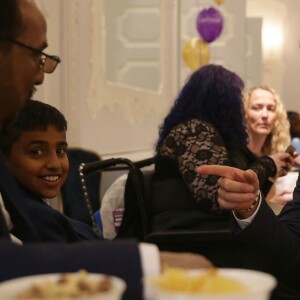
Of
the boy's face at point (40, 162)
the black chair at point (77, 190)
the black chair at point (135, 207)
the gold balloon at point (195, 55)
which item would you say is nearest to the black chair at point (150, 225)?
the black chair at point (135, 207)

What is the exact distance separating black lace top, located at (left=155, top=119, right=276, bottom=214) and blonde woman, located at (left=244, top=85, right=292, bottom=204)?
1.71 meters

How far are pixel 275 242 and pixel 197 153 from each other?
4.64 feet

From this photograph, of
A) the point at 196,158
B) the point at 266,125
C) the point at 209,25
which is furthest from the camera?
the point at 209,25

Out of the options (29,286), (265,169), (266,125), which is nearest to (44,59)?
(29,286)

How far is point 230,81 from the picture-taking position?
12.5 feet

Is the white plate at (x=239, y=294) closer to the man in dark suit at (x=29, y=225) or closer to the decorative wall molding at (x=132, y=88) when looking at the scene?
the man in dark suit at (x=29, y=225)

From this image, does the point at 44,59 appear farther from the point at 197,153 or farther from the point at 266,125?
the point at 266,125

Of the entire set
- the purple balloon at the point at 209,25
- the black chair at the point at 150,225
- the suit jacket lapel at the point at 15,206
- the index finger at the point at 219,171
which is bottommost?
the black chair at the point at 150,225

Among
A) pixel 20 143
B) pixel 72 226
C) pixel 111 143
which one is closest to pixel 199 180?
pixel 20 143

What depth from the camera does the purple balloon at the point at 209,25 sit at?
24.6ft

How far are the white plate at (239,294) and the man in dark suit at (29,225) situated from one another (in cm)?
16

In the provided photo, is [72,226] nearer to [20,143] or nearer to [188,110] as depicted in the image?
[20,143]

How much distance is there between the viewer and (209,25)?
24.6 ft

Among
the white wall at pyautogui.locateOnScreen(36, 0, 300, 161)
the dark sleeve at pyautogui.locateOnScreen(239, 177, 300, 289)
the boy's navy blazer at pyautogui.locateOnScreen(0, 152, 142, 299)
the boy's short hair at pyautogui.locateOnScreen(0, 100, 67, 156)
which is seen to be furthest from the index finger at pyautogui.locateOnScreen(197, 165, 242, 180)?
the white wall at pyautogui.locateOnScreen(36, 0, 300, 161)
